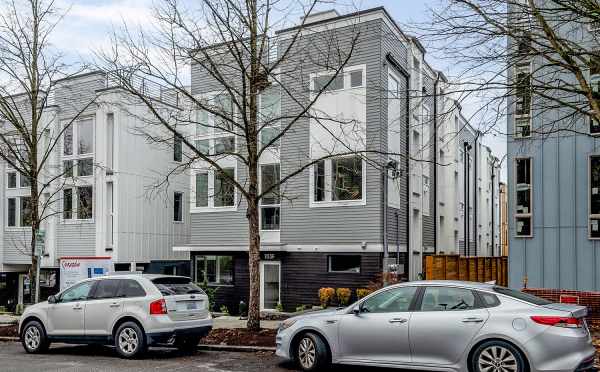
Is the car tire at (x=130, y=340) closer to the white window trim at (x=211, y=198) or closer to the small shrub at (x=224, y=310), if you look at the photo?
the small shrub at (x=224, y=310)

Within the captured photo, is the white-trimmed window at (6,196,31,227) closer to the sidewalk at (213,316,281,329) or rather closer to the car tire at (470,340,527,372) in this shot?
the sidewalk at (213,316,281,329)

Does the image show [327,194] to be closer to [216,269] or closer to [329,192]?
[329,192]

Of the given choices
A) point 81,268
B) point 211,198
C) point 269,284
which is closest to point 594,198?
point 269,284

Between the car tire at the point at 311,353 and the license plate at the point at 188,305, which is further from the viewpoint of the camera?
the license plate at the point at 188,305

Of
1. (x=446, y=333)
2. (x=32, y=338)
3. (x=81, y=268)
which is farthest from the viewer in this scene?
(x=81, y=268)

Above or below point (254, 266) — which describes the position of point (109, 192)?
above

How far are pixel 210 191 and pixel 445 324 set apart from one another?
16186 millimetres

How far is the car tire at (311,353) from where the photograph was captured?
10133 mm

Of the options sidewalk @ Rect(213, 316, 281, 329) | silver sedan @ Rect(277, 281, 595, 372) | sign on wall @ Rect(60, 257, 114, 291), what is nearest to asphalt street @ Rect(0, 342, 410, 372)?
silver sedan @ Rect(277, 281, 595, 372)

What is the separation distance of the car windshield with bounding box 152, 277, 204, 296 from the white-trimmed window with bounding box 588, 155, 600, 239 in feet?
34.7

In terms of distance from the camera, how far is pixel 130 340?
479 inches

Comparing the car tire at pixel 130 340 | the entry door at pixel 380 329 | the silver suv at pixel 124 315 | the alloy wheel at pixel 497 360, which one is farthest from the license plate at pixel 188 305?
the alloy wheel at pixel 497 360

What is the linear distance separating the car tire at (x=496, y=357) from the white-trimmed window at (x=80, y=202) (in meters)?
21.0

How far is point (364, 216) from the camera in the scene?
21156 millimetres
